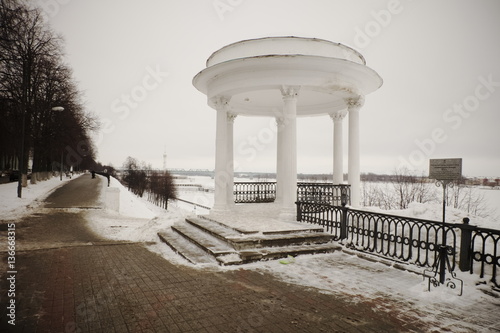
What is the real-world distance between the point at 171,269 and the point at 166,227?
484 cm

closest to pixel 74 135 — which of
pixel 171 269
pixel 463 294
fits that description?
pixel 171 269

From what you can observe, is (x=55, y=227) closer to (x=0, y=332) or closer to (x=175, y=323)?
(x=0, y=332)

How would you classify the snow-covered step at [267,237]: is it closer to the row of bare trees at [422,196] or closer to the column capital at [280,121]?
the column capital at [280,121]

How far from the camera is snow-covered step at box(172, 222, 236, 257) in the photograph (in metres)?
7.46

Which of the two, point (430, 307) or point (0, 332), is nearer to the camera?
point (0, 332)

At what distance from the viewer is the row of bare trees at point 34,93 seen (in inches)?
753

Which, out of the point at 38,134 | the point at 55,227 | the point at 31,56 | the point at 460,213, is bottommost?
the point at 55,227

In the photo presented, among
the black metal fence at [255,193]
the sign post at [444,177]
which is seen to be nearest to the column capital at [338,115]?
the black metal fence at [255,193]

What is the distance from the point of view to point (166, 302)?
187 inches

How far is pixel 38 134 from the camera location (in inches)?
1203

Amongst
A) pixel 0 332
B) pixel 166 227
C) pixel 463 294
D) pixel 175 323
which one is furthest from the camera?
pixel 166 227

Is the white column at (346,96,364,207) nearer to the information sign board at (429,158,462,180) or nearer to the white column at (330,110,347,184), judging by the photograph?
the white column at (330,110,347,184)

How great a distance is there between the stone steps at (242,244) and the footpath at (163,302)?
0.73 m

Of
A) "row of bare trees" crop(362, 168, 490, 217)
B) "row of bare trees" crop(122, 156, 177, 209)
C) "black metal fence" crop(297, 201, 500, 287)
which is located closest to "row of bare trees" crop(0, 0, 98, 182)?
"black metal fence" crop(297, 201, 500, 287)
